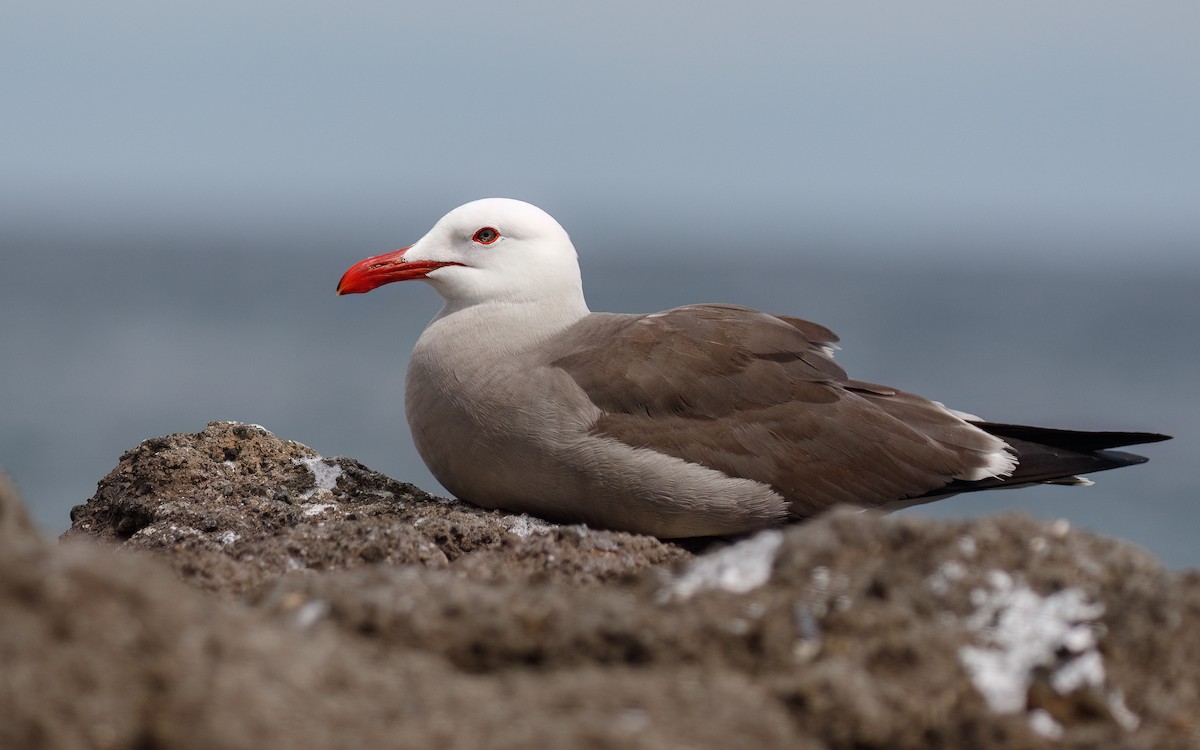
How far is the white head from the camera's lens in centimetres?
669

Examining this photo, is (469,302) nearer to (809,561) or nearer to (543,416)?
(543,416)

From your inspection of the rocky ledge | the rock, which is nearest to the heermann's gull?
the rock

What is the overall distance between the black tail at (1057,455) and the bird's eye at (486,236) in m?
2.36

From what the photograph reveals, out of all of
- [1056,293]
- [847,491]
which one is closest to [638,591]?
[847,491]

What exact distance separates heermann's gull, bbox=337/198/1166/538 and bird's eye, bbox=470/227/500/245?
0.03m

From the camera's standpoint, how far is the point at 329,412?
3809 cm

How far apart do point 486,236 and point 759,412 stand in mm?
1624

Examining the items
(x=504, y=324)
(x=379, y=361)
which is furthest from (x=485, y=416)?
(x=379, y=361)

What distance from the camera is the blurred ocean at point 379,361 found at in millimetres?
32219

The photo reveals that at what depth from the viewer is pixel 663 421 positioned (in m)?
5.95

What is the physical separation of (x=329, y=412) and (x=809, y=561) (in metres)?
35.9

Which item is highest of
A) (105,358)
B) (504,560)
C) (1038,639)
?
(1038,639)

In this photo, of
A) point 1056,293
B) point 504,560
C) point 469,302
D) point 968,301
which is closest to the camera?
point 504,560

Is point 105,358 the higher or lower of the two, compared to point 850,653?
lower
